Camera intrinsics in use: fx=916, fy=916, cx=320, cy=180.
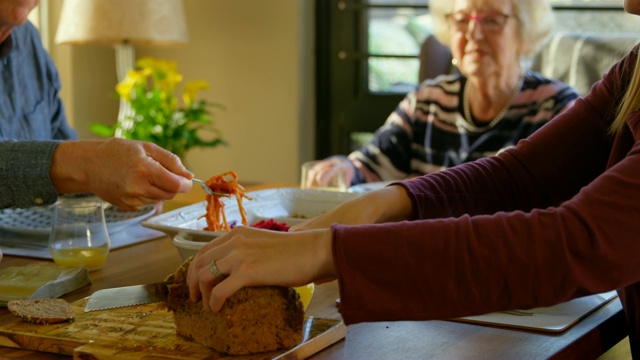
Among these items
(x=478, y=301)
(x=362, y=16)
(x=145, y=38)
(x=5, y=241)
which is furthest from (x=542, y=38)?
(x=478, y=301)

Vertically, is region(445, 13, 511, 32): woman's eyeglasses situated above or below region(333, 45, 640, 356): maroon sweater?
above

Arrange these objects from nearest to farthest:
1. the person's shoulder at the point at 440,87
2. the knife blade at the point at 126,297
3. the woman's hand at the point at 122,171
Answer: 1. the knife blade at the point at 126,297
2. the woman's hand at the point at 122,171
3. the person's shoulder at the point at 440,87

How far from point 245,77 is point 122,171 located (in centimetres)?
259

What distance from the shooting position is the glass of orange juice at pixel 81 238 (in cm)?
150

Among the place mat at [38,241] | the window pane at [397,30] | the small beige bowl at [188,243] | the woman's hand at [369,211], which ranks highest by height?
the window pane at [397,30]

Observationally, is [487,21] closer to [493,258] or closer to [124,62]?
[124,62]

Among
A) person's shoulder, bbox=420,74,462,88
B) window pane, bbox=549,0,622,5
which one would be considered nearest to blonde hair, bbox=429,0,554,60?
person's shoulder, bbox=420,74,462,88

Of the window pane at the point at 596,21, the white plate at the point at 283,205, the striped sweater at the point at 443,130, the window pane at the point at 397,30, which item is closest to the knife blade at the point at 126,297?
the white plate at the point at 283,205

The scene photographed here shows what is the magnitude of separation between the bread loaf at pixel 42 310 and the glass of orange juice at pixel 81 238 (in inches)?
9.8

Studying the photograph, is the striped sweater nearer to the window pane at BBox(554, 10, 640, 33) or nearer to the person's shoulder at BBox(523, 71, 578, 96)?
the person's shoulder at BBox(523, 71, 578, 96)

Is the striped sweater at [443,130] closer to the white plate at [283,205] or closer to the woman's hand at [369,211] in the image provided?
the white plate at [283,205]

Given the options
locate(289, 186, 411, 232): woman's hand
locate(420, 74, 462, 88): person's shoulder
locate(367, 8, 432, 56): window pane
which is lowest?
locate(289, 186, 411, 232): woman's hand

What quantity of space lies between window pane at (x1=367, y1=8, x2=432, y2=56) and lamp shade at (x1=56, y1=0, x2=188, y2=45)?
2.84ft

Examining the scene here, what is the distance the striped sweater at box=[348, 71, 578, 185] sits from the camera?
2.62 metres
